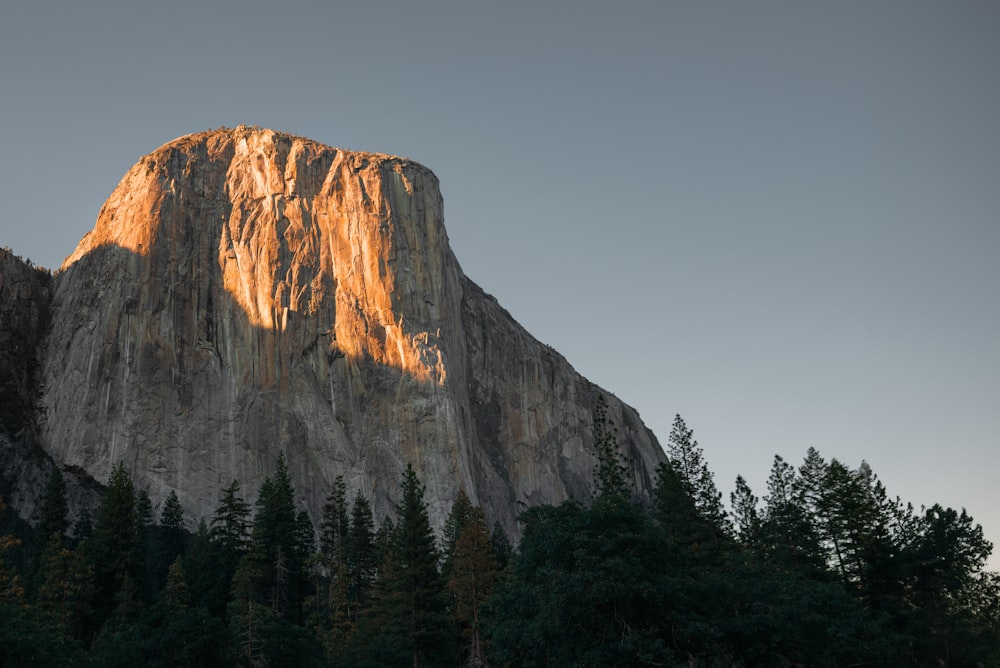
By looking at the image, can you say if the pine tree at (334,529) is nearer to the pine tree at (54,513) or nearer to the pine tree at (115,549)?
Result: the pine tree at (115,549)

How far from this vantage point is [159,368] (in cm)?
8900

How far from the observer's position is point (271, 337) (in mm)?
91688

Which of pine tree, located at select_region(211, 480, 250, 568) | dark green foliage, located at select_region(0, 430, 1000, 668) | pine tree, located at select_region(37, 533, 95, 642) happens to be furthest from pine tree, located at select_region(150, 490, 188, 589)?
pine tree, located at select_region(37, 533, 95, 642)

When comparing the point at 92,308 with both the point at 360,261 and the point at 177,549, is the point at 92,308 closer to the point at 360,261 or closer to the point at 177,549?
the point at 360,261

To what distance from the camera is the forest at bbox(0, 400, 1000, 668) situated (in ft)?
105

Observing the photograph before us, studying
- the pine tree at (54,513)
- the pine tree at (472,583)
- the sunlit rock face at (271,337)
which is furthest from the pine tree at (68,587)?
the sunlit rock face at (271,337)

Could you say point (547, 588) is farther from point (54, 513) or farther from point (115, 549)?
point (54, 513)

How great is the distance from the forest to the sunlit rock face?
1487cm

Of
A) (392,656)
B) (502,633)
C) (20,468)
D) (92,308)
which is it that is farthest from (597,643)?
(92,308)

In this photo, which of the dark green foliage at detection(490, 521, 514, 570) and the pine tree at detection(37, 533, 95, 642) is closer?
the pine tree at detection(37, 533, 95, 642)

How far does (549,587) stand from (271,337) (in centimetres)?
6447

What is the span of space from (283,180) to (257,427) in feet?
87.5

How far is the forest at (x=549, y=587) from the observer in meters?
31.9

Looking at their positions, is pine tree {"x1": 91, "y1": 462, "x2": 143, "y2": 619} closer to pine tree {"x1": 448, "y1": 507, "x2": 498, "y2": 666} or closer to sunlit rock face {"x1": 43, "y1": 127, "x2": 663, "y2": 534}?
pine tree {"x1": 448, "y1": 507, "x2": 498, "y2": 666}
